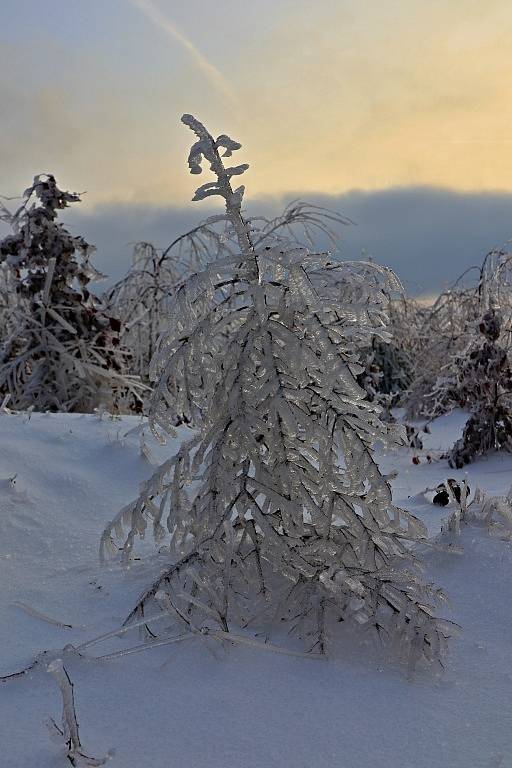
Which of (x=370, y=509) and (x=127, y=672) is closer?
(x=127, y=672)

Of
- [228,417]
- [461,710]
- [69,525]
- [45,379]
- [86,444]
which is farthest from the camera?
[45,379]

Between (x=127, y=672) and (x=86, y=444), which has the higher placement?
(x=86, y=444)

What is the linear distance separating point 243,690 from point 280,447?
0.67m

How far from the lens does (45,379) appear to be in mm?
7008

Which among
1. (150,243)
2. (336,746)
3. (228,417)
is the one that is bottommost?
(336,746)

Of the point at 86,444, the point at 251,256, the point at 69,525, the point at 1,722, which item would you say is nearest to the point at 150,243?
the point at 86,444

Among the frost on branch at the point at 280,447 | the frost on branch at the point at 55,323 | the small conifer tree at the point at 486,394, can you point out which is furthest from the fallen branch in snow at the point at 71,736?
the frost on branch at the point at 55,323

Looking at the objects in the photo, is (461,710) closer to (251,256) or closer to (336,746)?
(336,746)

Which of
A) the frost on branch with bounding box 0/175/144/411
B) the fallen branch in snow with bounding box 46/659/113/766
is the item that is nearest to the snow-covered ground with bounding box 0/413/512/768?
the fallen branch in snow with bounding box 46/659/113/766

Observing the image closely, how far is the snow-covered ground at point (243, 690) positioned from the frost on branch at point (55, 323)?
4094 millimetres

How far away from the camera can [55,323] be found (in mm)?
7059

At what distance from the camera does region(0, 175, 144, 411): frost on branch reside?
6934 millimetres

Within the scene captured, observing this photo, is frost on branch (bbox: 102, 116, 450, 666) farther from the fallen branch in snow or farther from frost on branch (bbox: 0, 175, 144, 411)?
frost on branch (bbox: 0, 175, 144, 411)

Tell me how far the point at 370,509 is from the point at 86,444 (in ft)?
7.92
